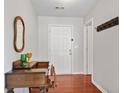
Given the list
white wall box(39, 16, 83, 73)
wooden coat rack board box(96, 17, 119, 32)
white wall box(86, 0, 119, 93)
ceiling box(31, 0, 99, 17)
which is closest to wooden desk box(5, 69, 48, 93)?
white wall box(86, 0, 119, 93)

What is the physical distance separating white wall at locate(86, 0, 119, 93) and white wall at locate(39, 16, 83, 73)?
4.56ft

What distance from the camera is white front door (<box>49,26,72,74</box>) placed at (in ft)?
20.3

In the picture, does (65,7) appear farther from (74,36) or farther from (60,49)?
(60,49)

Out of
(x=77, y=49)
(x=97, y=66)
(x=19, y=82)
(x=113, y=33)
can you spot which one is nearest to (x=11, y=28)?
(x=19, y=82)

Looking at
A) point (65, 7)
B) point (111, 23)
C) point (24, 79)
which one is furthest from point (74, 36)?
point (24, 79)

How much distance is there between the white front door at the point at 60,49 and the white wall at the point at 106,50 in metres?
1.60

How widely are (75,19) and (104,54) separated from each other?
274cm

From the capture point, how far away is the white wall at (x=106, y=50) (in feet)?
10.6

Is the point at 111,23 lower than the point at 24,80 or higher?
higher

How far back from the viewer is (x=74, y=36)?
628cm

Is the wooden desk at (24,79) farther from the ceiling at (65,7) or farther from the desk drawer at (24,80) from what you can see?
the ceiling at (65,7)

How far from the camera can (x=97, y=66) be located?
461 cm

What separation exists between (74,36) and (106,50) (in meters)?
2.59

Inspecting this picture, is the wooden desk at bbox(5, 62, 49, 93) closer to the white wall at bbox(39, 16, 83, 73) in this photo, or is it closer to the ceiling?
the ceiling
